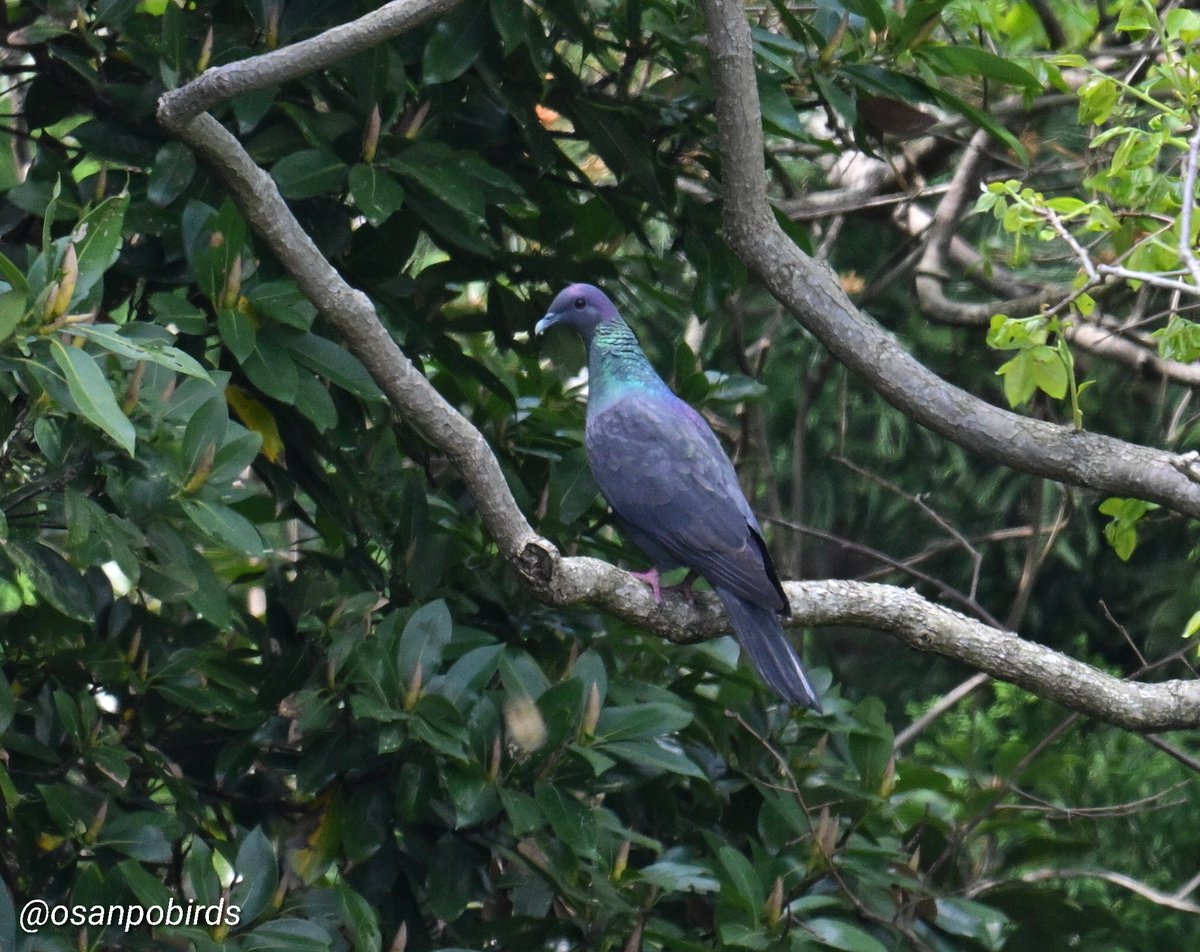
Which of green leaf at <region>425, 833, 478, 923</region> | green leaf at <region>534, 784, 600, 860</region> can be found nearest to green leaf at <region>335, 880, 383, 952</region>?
green leaf at <region>425, 833, 478, 923</region>

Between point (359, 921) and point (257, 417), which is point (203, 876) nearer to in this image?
point (359, 921)

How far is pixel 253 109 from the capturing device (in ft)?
9.23

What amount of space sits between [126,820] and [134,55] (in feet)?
5.02

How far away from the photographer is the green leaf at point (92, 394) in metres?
1.95

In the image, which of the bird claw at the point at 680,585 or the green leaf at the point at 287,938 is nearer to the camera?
the green leaf at the point at 287,938

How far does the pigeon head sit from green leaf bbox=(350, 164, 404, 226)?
762 mm

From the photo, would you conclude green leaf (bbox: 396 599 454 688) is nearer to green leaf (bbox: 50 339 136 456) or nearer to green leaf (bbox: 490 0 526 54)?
green leaf (bbox: 50 339 136 456)

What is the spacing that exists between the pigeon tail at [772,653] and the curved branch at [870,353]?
66 centimetres

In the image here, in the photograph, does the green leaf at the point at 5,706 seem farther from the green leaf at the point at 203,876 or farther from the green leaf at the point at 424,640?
the green leaf at the point at 424,640

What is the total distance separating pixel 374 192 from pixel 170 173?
0.42 m

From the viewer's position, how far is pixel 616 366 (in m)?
3.93

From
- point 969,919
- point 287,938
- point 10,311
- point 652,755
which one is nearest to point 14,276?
point 10,311

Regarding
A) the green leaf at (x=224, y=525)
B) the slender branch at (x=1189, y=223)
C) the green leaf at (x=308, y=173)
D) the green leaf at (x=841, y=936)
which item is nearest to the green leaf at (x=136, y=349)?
the green leaf at (x=224, y=525)

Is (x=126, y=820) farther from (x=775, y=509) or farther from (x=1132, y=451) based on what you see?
(x=775, y=509)
